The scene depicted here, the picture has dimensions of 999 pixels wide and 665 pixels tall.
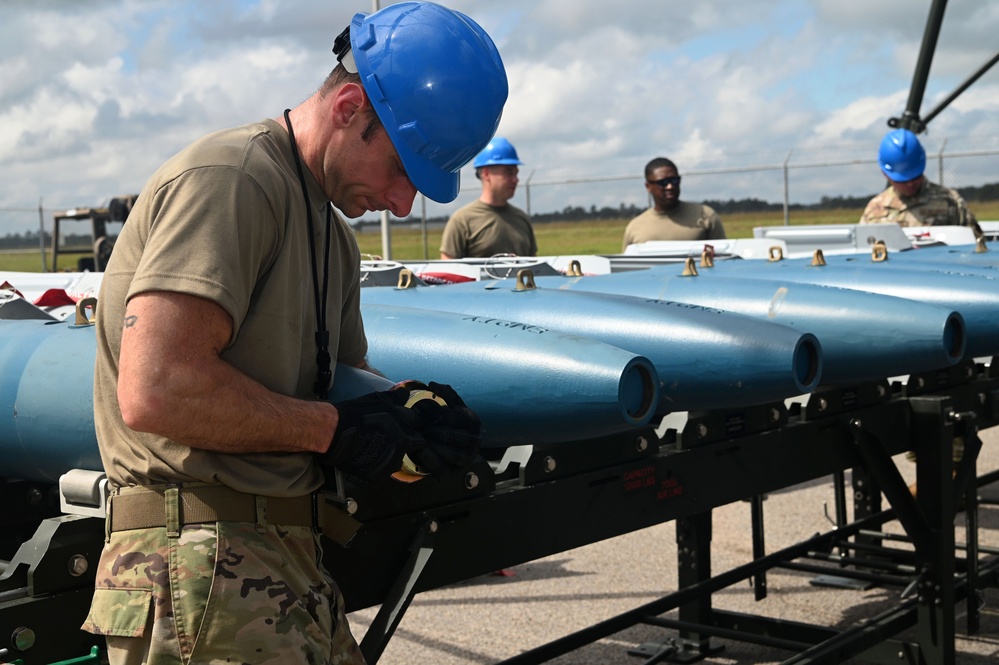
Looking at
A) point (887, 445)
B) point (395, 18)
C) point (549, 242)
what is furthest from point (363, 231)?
point (395, 18)

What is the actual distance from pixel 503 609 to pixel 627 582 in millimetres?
680

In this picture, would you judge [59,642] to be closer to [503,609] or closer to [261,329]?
[261,329]

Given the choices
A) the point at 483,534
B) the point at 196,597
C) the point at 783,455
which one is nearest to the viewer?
the point at 196,597

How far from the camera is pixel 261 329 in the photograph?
1.79 m

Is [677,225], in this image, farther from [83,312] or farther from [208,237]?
[208,237]

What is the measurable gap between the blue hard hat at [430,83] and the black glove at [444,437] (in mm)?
370

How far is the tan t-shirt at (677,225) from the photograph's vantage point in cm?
817

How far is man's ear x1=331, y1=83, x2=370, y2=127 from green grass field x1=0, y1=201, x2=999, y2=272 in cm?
1640

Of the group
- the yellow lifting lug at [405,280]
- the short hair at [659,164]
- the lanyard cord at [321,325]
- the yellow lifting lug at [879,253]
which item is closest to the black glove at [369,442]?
the lanyard cord at [321,325]

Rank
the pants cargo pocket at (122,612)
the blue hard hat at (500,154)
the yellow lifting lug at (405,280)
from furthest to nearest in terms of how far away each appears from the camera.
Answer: the blue hard hat at (500,154)
the yellow lifting lug at (405,280)
the pants cargo pocket at (122,612)

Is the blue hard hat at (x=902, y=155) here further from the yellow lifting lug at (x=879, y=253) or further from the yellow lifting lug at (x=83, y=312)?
the yellow lifting lug at (x=83, y=312)

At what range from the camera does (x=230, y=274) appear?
5.44ft

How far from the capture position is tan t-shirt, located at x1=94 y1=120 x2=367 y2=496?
1.65 m

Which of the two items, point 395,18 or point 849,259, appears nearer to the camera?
point 395,18
